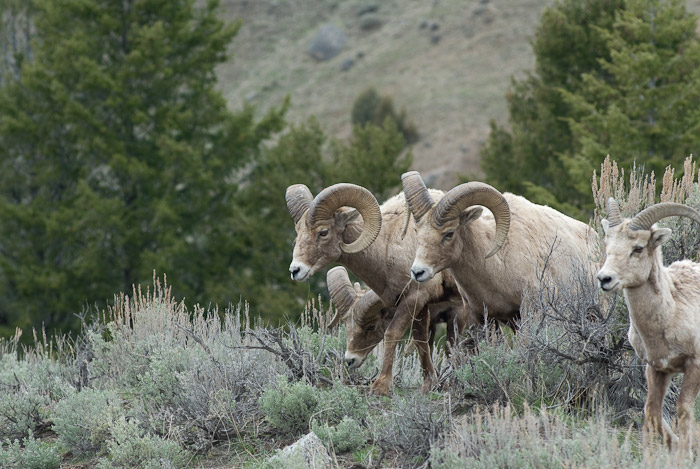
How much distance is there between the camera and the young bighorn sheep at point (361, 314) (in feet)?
26.5

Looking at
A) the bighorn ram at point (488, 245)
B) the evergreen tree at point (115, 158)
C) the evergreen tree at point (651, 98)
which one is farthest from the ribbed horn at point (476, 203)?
the evergreen tree at point (115, 158)

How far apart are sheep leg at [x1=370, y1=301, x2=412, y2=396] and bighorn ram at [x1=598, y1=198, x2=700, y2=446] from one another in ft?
7.64

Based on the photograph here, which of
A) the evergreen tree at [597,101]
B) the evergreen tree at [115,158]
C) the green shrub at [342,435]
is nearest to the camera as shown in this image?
the green shrub at [342,435]

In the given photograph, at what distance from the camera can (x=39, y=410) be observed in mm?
8227

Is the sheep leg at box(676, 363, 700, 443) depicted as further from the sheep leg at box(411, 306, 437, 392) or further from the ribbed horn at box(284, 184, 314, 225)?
the ribbed horn at box(284, 184, 314, 225)

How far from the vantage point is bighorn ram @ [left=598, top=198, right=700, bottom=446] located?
5684 mm

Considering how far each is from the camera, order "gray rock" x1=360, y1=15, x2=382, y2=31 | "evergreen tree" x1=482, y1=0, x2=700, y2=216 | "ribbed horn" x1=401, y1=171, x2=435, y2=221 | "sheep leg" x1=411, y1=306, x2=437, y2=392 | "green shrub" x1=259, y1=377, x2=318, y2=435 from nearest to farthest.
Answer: "green shrub" x1=259, y1=377, x2=318, y2=435 < "ribbed horn" x1=401, y1=171, x2=435, y2=221 < "sheep leg" x1=411, y1=306, x2=437, y2=392 < "evergreen tree" x1=482, y1=0, x2=700, y2=216 < "gray rock" x1=360, y1=15, x2=382, y2=31

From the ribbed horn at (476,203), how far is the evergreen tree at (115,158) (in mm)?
16621

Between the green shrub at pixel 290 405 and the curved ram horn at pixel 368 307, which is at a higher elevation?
the curved ram horn at pixel 368 307

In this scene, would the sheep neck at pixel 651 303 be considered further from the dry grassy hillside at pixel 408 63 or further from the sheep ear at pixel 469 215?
the dry grassy hillside at pixel 408 63

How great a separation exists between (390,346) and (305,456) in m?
1.85

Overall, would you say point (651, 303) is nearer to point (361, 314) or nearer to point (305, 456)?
point (305, 456)

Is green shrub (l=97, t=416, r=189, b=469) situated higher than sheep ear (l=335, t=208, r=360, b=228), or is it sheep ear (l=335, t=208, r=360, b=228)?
sheep ear (l=335, t=208, r=360, b=228)

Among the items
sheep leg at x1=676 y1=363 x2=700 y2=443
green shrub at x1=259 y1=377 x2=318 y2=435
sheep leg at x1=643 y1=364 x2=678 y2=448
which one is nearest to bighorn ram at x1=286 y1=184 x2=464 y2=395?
green shrub at x1=259 y1=377 x2=318 y2=435
